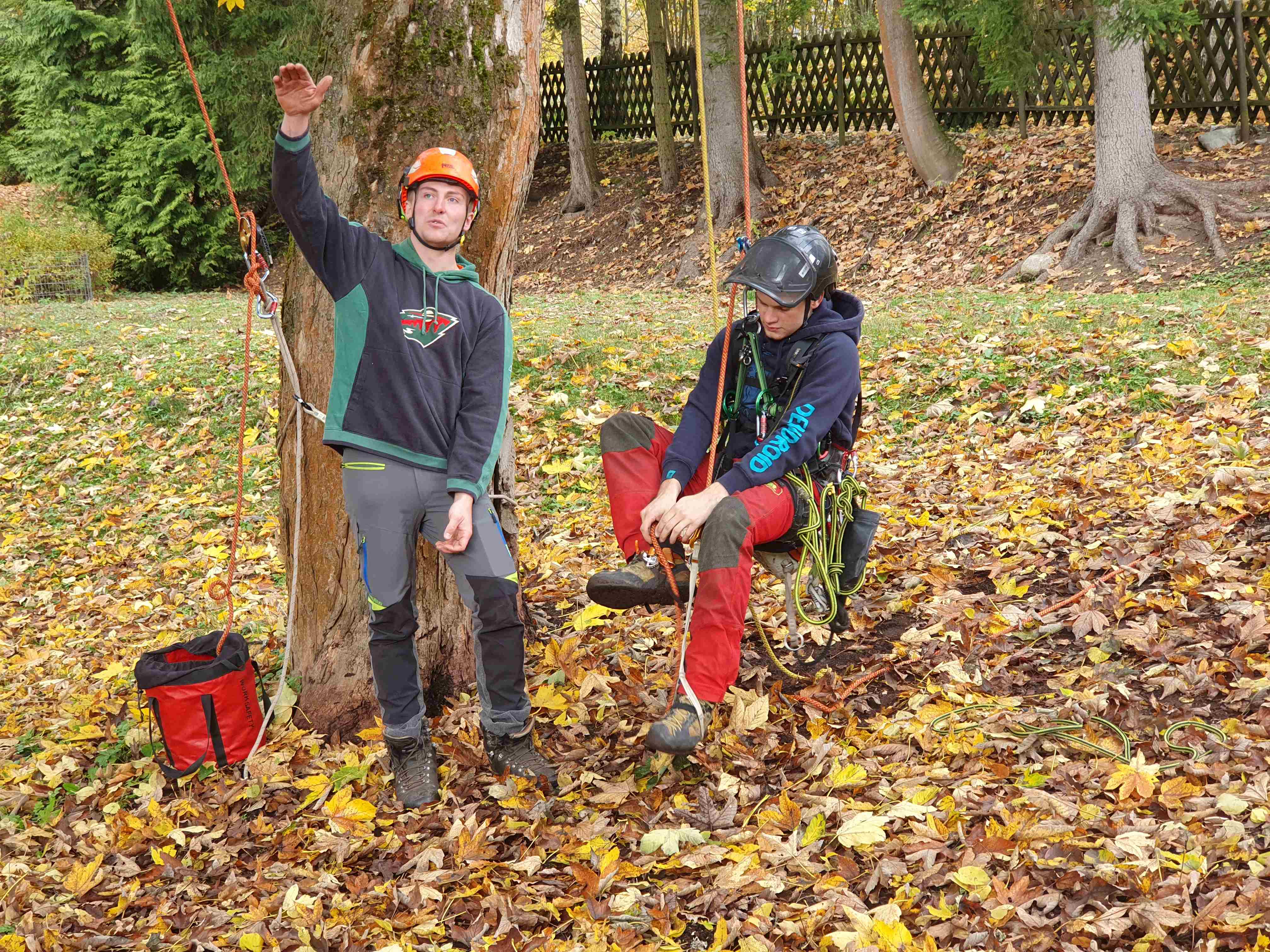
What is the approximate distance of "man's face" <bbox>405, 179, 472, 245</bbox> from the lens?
3.61 meters

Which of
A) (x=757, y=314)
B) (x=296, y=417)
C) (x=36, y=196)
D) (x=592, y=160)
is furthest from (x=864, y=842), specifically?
(x=36, y=196)

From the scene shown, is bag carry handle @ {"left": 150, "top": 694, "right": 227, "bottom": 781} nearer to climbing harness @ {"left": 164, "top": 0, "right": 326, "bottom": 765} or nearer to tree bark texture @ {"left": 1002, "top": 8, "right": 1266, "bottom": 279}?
climbing harness @ {"left": 164, "top": 0, "right": 326, "bottom": 765}

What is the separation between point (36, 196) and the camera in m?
19.7

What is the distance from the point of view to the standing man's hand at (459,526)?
11.7 feet

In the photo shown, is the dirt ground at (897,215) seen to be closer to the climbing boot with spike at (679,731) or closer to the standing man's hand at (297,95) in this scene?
the climbing boot with spike at (679,731)

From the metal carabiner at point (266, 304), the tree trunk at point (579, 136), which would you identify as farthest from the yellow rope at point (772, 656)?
the tree trunk at point (579, 136)

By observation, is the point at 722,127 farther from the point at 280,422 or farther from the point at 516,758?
the point at 516,758

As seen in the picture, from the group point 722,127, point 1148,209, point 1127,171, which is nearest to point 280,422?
point 1148,209

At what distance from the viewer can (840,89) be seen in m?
17.4

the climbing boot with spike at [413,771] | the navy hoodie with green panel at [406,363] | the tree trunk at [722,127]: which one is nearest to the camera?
the navy hoodie with green panel at [406,363]

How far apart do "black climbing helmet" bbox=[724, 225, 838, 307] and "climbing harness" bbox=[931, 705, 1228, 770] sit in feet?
5.13

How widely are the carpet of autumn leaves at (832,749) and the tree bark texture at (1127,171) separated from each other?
13.5ft

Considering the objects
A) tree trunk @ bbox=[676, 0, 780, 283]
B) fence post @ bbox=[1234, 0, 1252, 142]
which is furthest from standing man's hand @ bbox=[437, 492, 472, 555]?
fence post @ bbox=[1234, 0, 1252, 142]

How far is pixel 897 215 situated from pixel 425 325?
38.4 feet
